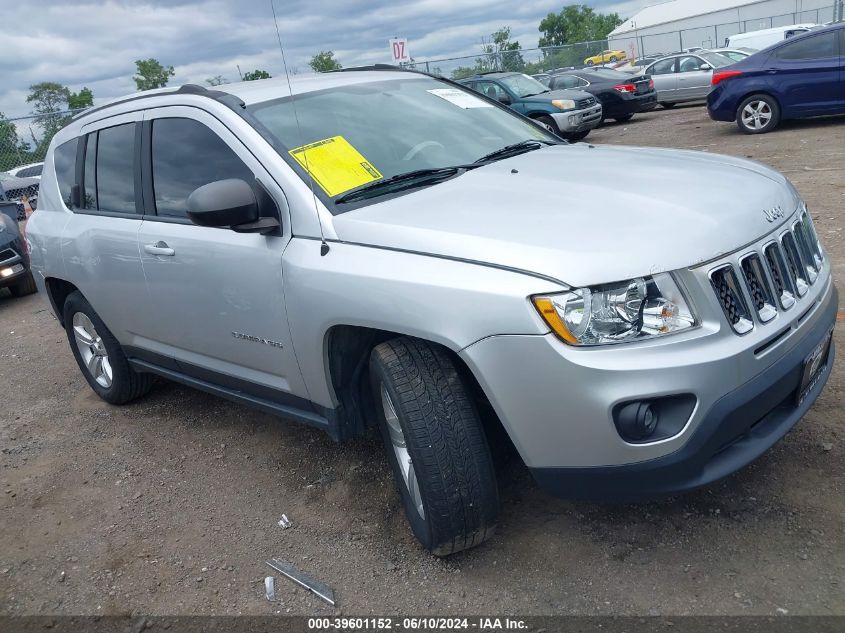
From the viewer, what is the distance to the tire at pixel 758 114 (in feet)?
39.2

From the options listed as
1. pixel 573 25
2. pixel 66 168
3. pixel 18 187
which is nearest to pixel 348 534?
pixel 66 168

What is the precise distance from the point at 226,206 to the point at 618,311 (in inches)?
59.7

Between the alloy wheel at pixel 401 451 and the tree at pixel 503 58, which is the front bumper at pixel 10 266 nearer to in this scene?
the alloy wheel at pixel 401 451

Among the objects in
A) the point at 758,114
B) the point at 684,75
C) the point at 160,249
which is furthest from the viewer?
the point at 684,75

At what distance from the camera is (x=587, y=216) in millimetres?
2547

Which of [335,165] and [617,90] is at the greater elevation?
[335,165]

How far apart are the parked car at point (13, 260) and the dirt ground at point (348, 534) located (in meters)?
4.90

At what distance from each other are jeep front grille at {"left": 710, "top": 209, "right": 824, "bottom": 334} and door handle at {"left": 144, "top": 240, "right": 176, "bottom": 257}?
2431 millimetres

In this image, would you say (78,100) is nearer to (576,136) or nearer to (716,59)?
(576,136)

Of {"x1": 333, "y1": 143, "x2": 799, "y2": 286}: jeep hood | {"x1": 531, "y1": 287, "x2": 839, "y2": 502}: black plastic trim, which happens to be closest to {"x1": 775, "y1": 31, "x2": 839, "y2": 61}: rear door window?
{"x1": 333, "y1": 143, "x2": 799, "y2": 286}: jeep hood

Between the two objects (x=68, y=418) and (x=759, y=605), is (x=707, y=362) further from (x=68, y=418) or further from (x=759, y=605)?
(x=68, y=418)

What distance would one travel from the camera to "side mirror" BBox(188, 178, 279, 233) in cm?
286

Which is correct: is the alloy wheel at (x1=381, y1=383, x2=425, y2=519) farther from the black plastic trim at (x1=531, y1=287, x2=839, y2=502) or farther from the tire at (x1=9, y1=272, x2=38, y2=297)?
the tire at (x1=9, y1=272, x2=38, y2=297)

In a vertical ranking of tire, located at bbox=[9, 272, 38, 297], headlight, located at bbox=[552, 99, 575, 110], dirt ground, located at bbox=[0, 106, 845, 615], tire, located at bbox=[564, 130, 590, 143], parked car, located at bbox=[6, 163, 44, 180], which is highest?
parked car, located at bbox=[6, 163, 44, 180]
